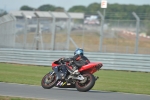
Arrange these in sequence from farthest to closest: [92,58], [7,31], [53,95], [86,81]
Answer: [7,31]
[92,58]
[86,81]
[53,95]

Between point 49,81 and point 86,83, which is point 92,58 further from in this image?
point 86,83

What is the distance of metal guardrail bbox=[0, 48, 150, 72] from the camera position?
899 inches

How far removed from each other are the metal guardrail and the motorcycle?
955cm

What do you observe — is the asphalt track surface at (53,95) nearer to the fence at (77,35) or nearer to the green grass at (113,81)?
the green grass at (113,81)

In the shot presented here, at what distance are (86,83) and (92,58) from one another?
11.2 meters

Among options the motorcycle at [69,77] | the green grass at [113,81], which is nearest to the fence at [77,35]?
the green grass at [113,81]

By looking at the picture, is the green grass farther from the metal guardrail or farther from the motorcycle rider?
the motorcycle rider

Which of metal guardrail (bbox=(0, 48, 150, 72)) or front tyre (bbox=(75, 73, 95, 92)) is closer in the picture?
front tyre (bbox=(75, 73, 95, 92))

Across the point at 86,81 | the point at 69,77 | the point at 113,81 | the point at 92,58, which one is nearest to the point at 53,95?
the point at 86,81

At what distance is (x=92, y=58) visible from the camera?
2391 centimetres

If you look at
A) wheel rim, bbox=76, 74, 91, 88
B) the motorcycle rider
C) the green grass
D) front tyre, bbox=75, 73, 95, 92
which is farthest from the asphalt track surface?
the green grass

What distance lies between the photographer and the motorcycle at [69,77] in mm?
12749

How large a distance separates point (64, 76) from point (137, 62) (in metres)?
9.98

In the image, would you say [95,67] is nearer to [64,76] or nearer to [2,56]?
[64,76]
